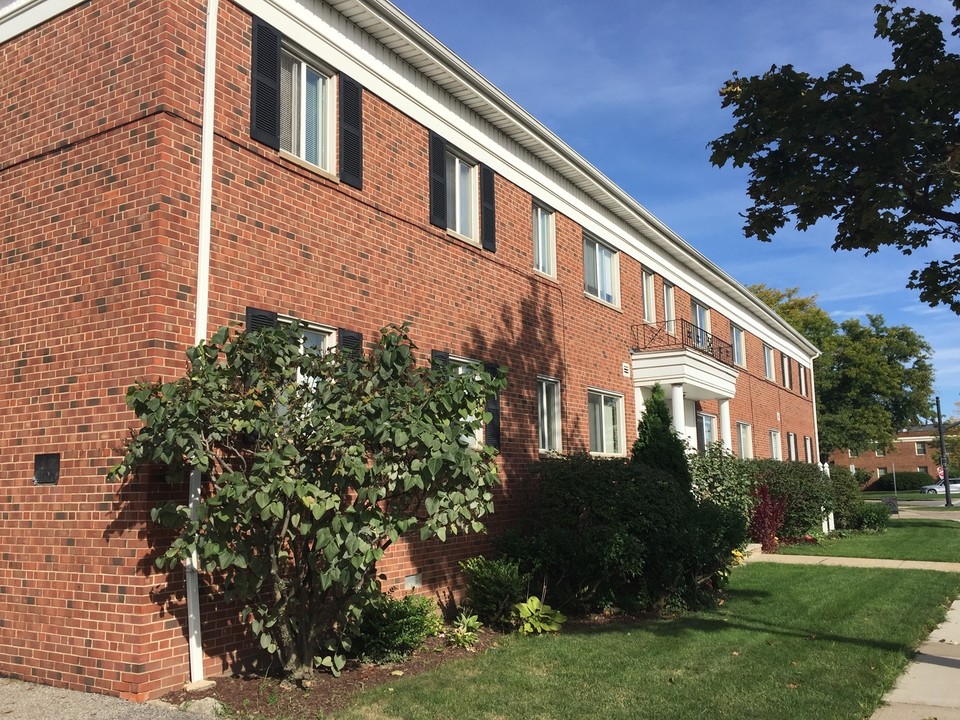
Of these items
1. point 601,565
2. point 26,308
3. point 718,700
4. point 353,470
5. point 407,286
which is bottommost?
point 718,700

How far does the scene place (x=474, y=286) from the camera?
12234 millimetres

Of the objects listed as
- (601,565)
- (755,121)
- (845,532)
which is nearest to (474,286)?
(601,565)

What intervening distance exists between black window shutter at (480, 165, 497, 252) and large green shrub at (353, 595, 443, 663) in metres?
5.96

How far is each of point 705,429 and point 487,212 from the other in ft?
37.1

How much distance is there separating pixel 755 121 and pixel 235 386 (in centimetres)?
538

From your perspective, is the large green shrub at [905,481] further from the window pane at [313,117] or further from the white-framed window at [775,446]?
the window pane at [313,117]

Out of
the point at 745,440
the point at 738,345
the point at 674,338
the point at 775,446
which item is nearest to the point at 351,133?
the point at 674,338

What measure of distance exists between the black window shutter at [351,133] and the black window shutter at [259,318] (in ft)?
7.05

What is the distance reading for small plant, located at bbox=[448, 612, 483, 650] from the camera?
909 centimetres

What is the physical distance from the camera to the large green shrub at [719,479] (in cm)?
1636

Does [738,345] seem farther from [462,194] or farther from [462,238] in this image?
[462,238]

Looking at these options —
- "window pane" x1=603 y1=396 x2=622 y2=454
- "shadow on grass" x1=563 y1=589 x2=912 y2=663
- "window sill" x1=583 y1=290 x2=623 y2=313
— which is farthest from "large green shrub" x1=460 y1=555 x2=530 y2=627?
"window sill" x1=583 y1=290 x2=623 y2=313

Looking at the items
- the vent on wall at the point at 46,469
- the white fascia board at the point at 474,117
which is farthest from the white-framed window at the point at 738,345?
the vent on wall at the point at 46,469

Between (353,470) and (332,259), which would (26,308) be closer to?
(332,259)
